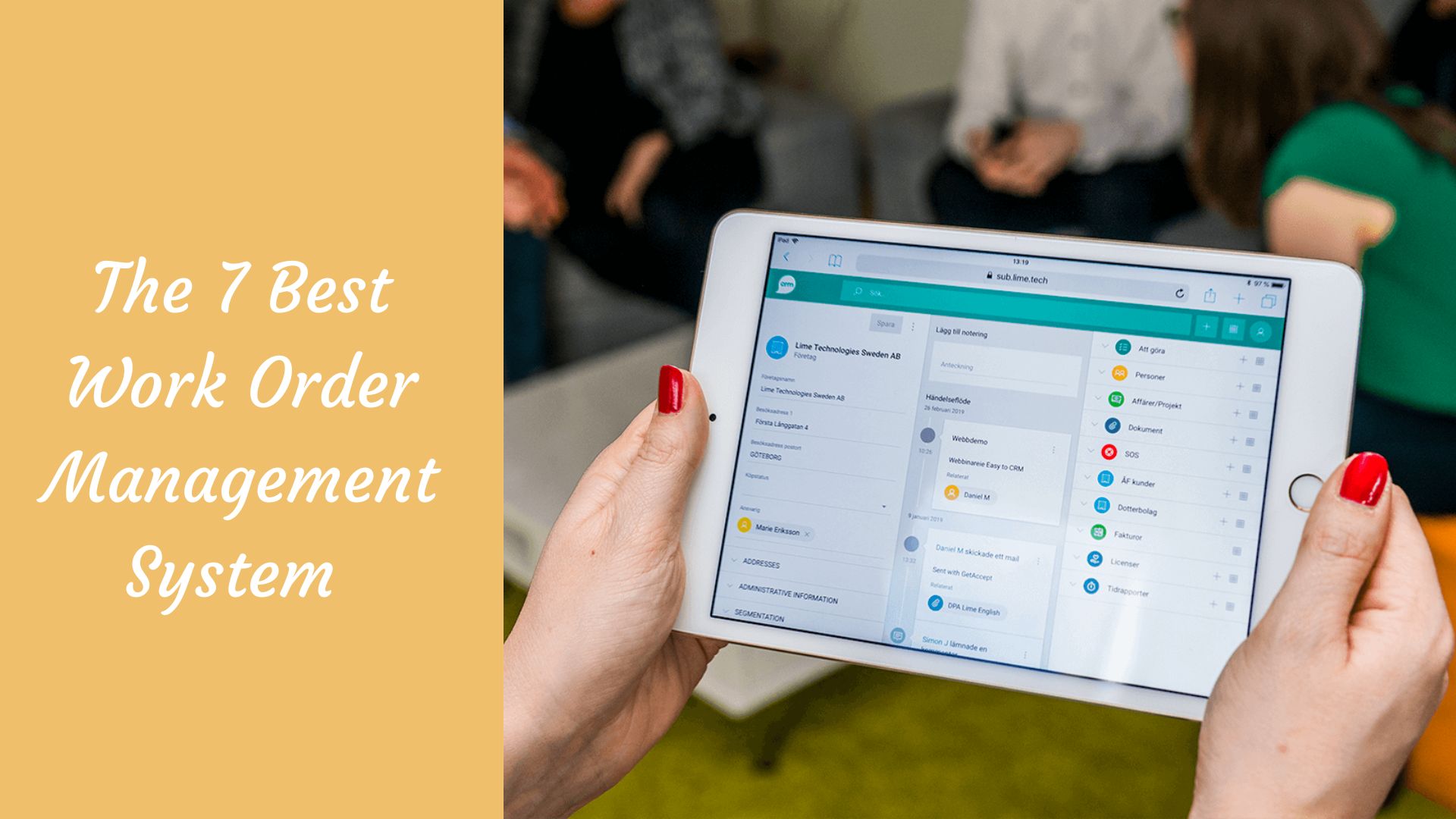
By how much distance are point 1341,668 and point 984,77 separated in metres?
2.05

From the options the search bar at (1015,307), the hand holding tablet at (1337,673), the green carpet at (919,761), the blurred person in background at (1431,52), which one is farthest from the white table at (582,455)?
the blurred person in background at (1431,52)

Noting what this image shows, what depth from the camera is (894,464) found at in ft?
2.46

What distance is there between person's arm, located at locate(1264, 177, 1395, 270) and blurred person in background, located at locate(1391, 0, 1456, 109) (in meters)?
1.15

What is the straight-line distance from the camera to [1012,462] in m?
0.73

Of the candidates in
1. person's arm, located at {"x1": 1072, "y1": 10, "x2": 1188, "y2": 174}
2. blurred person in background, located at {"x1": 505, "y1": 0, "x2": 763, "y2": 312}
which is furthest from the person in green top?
blurred person in background, located at {"x1": 505, "y1": 0, "x2": 763, "y2": 312}

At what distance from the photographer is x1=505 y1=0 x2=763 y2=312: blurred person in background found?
230 cm

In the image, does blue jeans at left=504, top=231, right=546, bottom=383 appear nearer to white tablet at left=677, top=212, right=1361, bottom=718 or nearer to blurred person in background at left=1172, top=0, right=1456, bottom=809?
blurred person in background at left=1172, top=0, right=1456, bottom=809

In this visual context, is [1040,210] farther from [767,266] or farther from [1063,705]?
[767,266]

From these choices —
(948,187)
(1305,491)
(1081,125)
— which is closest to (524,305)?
(948,187)

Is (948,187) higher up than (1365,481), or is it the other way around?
(948,187)

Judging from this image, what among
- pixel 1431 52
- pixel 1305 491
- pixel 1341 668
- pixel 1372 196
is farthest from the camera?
pixel 1431 52

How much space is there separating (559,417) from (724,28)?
2.13m

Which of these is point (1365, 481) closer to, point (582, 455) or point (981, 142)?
point (582, 455)
